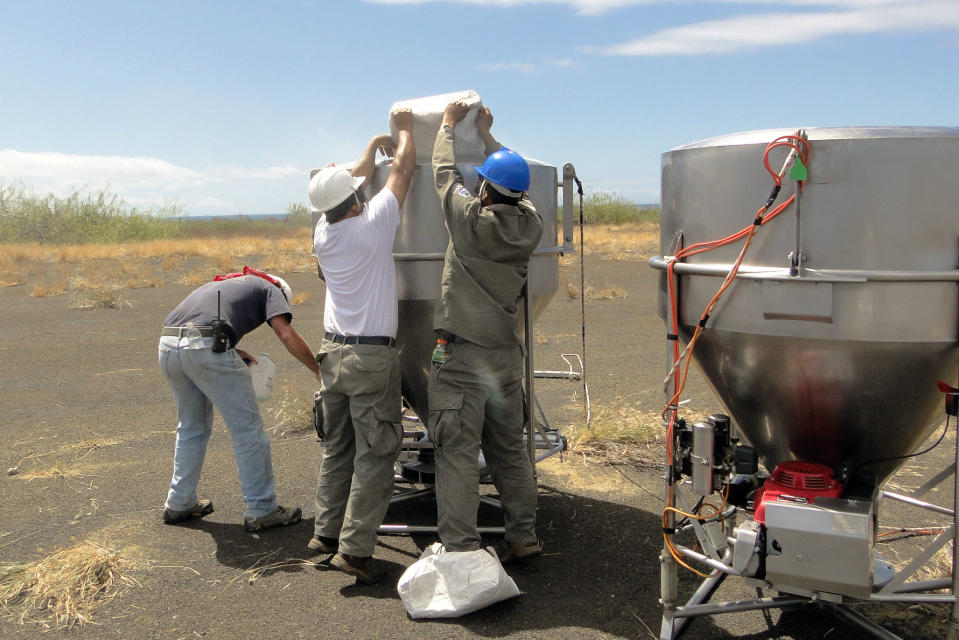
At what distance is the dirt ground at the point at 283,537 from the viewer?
11.9ft

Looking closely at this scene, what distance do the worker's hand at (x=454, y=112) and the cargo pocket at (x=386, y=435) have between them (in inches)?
60.8

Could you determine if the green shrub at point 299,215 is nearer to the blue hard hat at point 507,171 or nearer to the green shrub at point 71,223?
the green shrub at point 71,223

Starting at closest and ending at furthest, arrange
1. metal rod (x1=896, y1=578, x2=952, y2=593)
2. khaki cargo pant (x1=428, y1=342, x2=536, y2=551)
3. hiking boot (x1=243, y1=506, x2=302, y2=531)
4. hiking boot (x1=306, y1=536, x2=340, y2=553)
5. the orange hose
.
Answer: the orange hose < metal rod (x1=896, y1=578, x2=952, y2=593) < khaki cargo pant (x1=428, y1=342, x2=536, y2=551) < hiking boot (x1=306, y1=536, x2=340, y2=553) < hiking boot (x1=243, y1=506, x2=302, y2=531)

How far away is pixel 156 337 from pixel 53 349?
1492mm

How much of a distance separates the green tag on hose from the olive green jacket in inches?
55.0

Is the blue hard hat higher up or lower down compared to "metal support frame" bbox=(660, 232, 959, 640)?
higher up

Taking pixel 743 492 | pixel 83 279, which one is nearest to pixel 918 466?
pixel 743 492

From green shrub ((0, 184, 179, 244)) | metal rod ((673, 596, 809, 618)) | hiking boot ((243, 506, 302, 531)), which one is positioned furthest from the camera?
green shrub ((0, 184, 179, 244))

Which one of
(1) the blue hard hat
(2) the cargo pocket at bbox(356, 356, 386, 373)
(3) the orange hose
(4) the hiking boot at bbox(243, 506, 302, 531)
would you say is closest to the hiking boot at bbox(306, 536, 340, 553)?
(4) the hiking boot at bbox(243, 506, 302, 531)

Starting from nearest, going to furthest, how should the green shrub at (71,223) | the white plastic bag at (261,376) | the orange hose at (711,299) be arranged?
the orange hose at (711,299)
the white plastic bag at (261,376)
the green shrub at (71,223)

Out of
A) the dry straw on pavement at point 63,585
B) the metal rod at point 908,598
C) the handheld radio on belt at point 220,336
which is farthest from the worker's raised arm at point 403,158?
the metal rod at point 908,598

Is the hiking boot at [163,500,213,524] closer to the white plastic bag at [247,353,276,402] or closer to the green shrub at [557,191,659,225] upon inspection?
the white plastic bag at [247,353,276,402]

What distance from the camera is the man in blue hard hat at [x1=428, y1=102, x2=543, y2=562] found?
385 cm

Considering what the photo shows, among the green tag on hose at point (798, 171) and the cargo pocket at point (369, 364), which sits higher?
the green tag on hose at point (798, 171)
